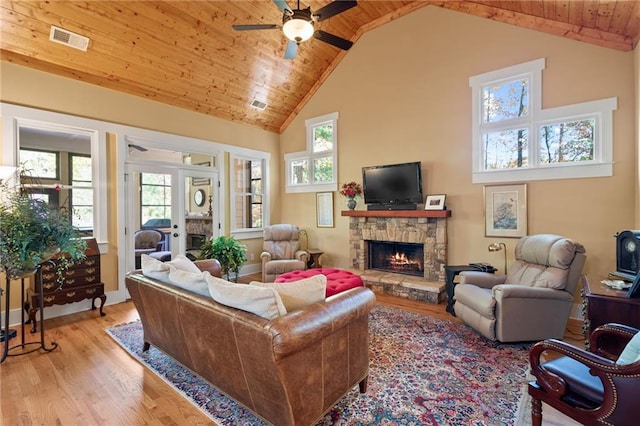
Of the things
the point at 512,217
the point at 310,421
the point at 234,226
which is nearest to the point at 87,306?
the point at 234,226

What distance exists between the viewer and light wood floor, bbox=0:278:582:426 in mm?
2008

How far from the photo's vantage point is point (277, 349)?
149 cm

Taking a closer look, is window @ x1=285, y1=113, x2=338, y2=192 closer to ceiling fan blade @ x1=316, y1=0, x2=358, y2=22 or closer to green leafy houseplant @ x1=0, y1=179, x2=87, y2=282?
ceiling fan blade @ x1=316, y1=0, x2=358, y2=22

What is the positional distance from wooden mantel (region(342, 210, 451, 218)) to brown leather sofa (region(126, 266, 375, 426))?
2.80m

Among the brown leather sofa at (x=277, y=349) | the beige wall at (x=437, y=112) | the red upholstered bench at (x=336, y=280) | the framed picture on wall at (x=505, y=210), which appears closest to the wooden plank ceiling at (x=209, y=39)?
the beige wall at (x=437, y=112)

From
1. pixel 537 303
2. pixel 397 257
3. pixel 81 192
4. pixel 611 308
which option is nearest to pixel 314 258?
pixel 397 257

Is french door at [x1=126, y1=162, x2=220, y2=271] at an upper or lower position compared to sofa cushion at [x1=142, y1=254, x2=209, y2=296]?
upper

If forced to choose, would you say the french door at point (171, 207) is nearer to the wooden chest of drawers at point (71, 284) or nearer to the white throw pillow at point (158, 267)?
the wooden chest of drawers at point (71, 284)

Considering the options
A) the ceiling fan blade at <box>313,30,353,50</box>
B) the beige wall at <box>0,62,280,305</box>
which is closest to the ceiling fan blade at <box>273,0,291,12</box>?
the ceiling fan blade at <box>313,30,353,50</box>

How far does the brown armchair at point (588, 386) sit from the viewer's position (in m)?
1.30

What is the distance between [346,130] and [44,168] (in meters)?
4.78

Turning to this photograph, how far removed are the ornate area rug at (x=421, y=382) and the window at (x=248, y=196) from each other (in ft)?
10.7

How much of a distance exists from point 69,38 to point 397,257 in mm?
5557

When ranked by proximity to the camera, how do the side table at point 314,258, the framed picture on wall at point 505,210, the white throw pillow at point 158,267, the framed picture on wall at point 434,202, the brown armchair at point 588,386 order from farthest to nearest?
the side table at point 314,258 < the framed picture on wall at point 434,202 < the framed picture on wall at point 505,210 < the white throw pillow at point 158,267 < the brown armchair at point 588,386
